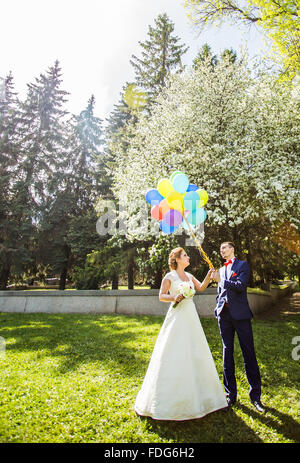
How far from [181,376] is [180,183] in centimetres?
312

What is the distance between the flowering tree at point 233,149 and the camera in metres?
9.01

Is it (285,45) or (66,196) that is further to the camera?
(66,196)

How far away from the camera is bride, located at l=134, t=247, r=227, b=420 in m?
3.34

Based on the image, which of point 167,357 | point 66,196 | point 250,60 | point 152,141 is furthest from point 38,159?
point 167,357

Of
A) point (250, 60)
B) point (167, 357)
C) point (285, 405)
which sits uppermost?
point (250, 60)

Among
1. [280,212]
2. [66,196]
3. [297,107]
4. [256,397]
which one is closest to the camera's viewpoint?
[256,397]

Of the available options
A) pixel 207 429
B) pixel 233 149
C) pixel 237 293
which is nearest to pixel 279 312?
pixel 233 149

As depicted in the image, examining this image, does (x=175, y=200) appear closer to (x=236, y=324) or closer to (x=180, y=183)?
(x=180, y=183)

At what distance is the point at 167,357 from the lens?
138 inches

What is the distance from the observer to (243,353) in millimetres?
3936

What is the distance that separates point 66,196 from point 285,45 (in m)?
18.2

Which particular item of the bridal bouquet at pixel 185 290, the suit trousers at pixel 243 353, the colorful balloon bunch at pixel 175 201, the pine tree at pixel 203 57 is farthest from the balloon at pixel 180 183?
the pine tree at pixel 203 57

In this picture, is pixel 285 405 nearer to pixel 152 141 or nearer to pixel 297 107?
pixel 297 107

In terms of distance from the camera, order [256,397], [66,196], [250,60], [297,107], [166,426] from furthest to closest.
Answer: [66,196] → [250,60] → [297,107] → [256,397] → [166,426]
